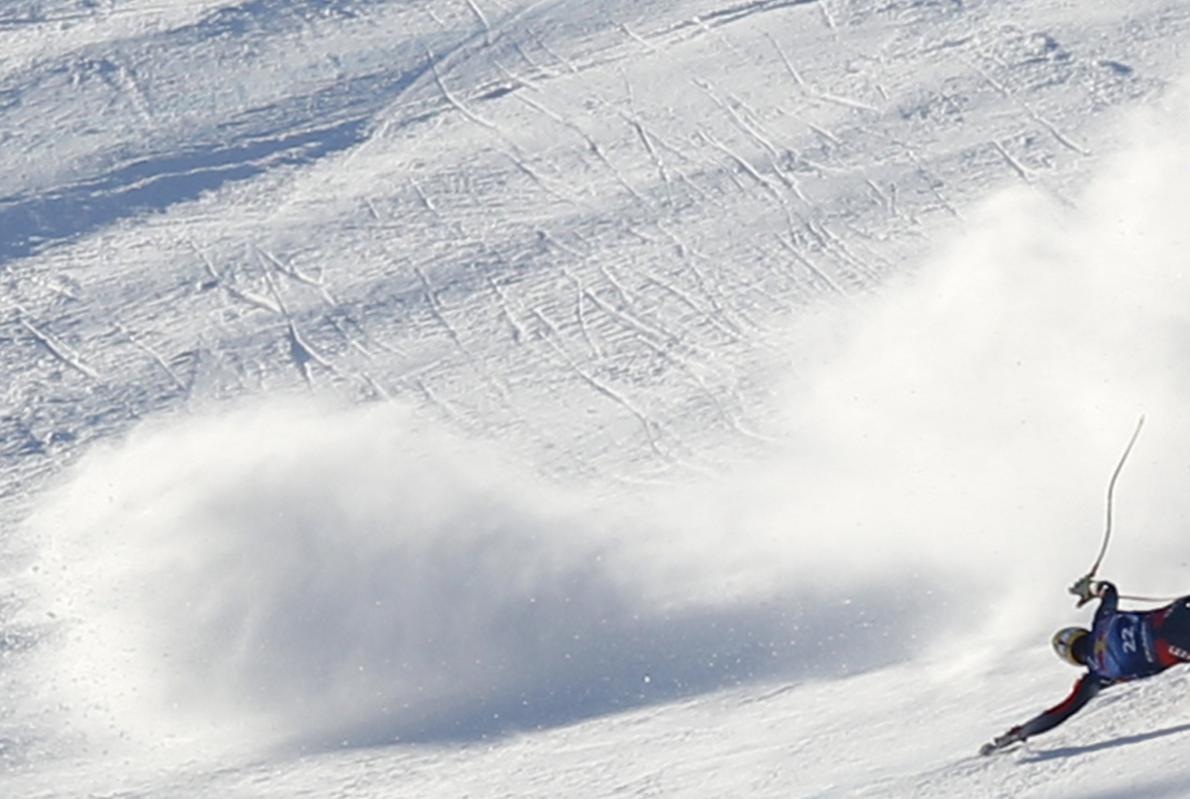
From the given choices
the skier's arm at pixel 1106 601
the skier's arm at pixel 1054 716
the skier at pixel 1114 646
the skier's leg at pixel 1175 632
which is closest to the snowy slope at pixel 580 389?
the skier's arm at pixel 1054 716

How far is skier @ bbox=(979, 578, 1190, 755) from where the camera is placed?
7.34 meters

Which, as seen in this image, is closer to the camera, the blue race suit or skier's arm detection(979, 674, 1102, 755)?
the blue race suit

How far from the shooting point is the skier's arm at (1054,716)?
758cm

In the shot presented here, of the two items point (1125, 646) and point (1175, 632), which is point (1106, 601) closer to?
point (1125, 646)

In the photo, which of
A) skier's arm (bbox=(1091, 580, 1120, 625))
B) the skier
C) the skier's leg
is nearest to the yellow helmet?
the skier

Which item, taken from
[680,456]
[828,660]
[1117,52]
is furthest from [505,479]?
[1117,52]

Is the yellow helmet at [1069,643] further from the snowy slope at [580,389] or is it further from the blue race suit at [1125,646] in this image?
the snowy slope at [580,389]

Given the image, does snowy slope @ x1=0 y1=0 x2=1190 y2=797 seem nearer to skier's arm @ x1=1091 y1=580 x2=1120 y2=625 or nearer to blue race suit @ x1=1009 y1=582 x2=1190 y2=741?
blue race suit @ x1=1009 y1=582 x2=1190 y2=741

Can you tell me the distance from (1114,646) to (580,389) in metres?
6.09

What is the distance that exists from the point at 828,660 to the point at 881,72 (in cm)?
711

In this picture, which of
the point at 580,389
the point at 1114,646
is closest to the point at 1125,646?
the point at 1114,646

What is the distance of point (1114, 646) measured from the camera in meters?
7.46

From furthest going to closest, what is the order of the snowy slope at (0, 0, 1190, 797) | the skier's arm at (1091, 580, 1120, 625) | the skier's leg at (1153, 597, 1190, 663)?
1. the snowy slope at (0, 0, 1190, 797)
2. the skier's arm at (1091, 580, 1120, 625)
3. the skier's leg at (1153, 597, 1190, 663)

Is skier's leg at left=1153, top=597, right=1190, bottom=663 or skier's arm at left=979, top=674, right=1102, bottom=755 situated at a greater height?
skier's leg at left=1153, top=597, right=1190, bottom=663
